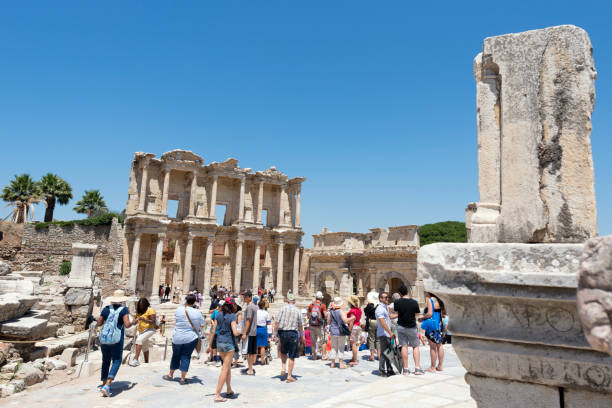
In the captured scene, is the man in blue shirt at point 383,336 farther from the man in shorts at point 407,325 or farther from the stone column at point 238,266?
the stone column at point 238,266

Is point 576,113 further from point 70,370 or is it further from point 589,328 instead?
point 70,370

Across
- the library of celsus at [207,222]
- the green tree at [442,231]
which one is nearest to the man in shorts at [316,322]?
the library of celsus at [207,222]

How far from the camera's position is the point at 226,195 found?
34.5 m

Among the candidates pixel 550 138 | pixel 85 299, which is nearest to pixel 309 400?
pixel 550 138

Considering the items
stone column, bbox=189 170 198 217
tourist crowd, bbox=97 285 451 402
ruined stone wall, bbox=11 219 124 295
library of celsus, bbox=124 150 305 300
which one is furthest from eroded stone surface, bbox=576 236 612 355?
ruined stone wall, bbox=11 219 124 295

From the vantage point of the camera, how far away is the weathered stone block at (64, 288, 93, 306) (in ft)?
40.0

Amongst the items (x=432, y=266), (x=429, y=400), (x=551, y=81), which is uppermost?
(x=551, y=81)

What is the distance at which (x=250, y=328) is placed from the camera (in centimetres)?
844

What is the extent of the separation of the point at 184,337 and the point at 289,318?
6.59ft

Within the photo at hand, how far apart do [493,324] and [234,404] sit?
4.97 metres

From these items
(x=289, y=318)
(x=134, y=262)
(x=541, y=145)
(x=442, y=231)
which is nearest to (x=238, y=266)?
(x=134, y=262)

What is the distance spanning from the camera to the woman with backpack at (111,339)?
21.0 ft

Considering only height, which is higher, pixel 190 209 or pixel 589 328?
pixel 190 209

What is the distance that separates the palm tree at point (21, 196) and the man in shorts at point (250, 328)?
37698 millimetres
